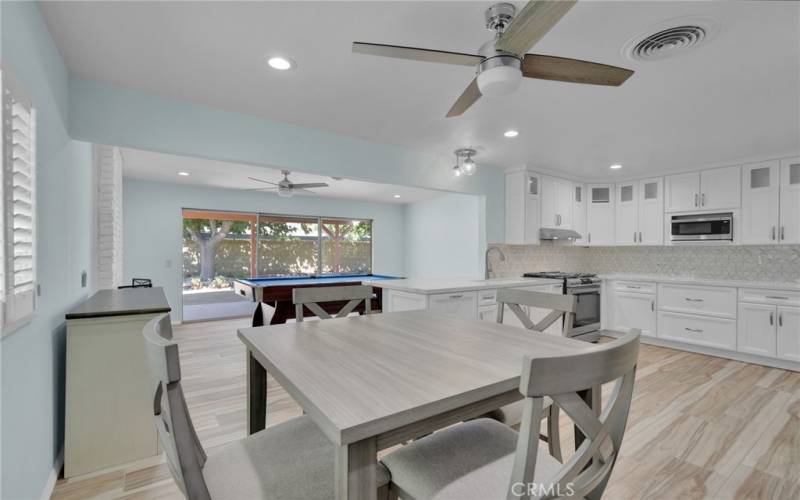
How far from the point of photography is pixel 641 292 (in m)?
4.65

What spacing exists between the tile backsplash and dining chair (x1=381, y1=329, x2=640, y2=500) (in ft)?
11.8

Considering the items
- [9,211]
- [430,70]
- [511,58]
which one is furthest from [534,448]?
[430,70]

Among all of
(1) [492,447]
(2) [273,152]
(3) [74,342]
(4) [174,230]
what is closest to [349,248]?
(4) [174,230]

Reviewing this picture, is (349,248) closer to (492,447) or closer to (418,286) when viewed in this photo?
(418,286)

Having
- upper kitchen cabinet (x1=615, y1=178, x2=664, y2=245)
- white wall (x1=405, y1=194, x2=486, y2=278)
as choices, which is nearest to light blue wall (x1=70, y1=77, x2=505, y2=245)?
upper kitchen cabinet (x1=615, y1=178, x2=664, y2=245)

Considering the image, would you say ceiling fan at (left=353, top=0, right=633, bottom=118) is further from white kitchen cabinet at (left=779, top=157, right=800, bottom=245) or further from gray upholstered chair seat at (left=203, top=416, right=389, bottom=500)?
white kitchen cabinet at (left=779, top=157, right=800, bottom=245)

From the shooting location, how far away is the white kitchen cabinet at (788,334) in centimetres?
355

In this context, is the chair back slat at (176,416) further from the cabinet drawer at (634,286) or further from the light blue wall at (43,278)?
the cabinet drawer at (634,286)

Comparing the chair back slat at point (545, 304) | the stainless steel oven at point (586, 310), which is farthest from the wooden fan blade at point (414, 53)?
the stainless steel oven at point (586, 310)

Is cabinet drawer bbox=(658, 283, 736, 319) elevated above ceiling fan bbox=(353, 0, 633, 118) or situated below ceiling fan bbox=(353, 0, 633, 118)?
below

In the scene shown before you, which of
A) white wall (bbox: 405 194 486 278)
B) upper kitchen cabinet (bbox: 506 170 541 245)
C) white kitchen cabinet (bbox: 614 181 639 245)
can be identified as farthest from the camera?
white wall (bbox: 405 194 486 278)

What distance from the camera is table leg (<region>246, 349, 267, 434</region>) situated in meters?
1.54

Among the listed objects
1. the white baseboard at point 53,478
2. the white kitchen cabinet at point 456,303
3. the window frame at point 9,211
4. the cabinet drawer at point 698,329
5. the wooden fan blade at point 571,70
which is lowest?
the white baseboard at point 53,478

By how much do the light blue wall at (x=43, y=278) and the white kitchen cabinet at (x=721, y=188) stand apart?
577cm
